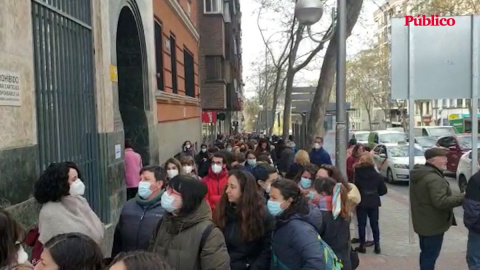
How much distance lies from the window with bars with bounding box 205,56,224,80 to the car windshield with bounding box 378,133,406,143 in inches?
335

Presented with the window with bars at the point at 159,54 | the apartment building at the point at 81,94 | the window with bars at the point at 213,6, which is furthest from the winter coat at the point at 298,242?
the window with bars at the point at 213,6

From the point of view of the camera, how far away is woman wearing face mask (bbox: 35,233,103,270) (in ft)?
7.19

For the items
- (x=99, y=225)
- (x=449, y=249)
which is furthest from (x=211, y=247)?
(x=449, y=249)

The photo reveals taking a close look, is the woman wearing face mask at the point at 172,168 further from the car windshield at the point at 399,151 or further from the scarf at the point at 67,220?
the car windshield at the point at 399,151

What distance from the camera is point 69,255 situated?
2197mm

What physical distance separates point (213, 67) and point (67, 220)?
2122 cm

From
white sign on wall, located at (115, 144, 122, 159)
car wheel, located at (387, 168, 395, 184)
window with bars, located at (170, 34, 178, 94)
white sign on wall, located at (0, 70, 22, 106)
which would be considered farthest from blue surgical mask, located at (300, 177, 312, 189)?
car wheel, located at (387, 168, 395, 184)

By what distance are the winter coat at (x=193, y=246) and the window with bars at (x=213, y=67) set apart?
21.5 m

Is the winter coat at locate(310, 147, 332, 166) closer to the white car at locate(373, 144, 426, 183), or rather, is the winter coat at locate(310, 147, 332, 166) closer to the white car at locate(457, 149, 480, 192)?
the white car at locate(457, 149, 480, 192)

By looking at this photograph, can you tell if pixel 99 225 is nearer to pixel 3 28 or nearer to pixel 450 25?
pixel 3 28

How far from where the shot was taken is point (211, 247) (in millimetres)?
3287

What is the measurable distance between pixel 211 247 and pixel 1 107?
2843mm
